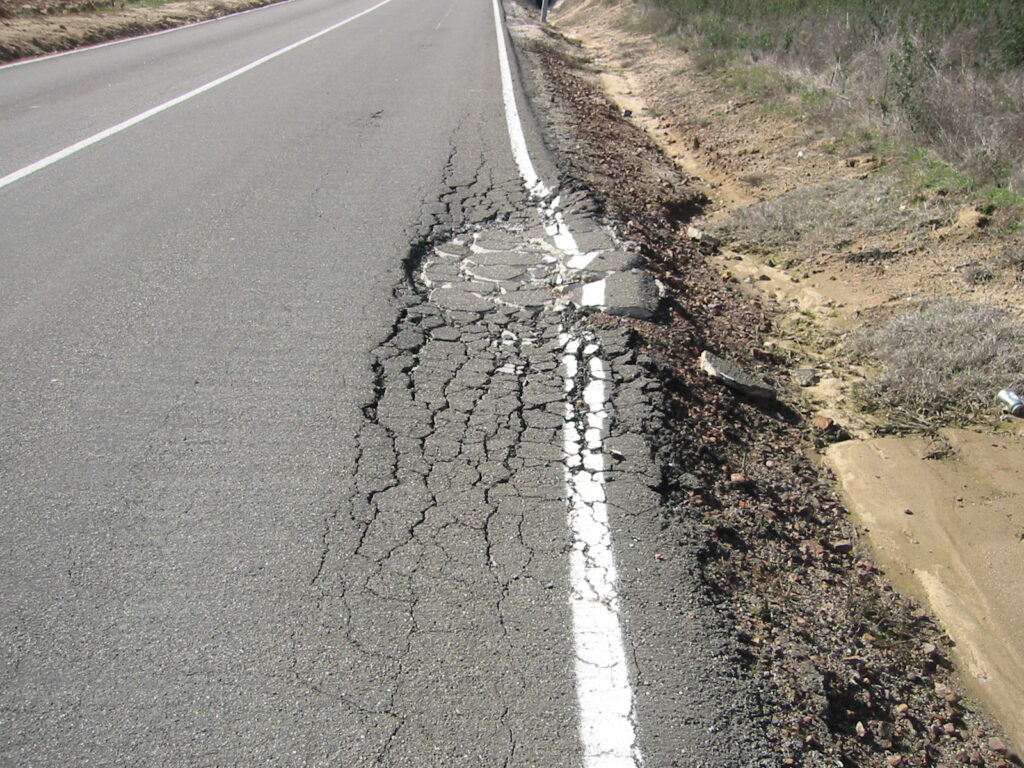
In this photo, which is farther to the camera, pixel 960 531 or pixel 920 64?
pixel 920 64

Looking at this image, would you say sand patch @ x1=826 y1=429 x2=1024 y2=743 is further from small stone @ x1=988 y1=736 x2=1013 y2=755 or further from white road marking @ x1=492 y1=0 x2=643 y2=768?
white road marking @ x1=492 y1=0 x2=643 y2=768

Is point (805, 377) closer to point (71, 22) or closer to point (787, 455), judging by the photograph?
point (787, 455)

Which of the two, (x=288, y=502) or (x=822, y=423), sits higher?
(x=288, y=502)

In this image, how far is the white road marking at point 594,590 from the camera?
243 centimetres

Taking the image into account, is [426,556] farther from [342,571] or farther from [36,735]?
[36,735]

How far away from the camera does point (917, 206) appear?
6.90 meters

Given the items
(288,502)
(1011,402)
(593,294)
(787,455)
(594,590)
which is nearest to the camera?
(594,590)

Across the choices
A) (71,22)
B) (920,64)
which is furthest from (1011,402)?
(71,22)

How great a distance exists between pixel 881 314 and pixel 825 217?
69.4 inches

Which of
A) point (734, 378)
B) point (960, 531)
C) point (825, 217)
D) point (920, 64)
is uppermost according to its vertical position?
point (920, 64)

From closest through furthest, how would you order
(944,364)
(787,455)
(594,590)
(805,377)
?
(594,590) < (787,455) < (944,364) < (805,377)

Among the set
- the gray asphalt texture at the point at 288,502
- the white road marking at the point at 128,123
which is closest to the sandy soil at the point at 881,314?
the gray asphalt texture at the point at 288,502

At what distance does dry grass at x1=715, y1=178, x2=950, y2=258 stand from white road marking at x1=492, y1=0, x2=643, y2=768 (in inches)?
124

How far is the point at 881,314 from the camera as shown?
18.7 feet
